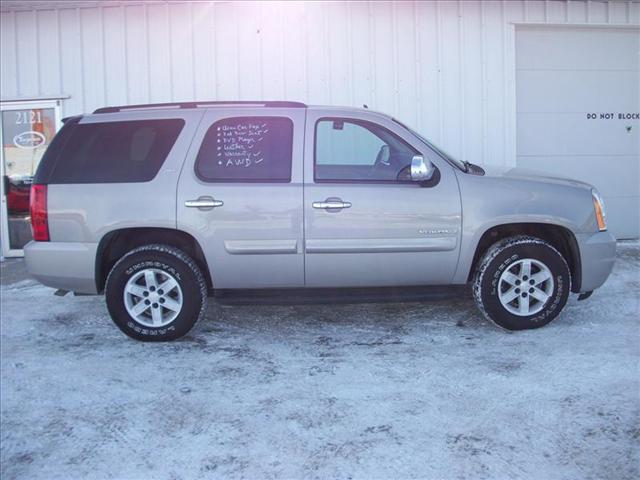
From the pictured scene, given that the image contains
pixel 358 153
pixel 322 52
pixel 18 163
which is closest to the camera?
pixel 358 153

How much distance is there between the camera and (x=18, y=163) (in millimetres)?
9172

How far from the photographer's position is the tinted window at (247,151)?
195 inches

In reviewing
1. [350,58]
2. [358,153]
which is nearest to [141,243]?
[358,153]

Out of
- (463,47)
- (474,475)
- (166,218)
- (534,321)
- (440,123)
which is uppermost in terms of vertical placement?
(463,47)

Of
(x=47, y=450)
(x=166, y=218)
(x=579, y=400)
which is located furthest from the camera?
(x=166, y=218)

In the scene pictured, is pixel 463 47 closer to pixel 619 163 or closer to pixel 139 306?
pixel 619 163

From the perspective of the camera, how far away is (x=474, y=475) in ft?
9.91

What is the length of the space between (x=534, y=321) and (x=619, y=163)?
5.16 meters

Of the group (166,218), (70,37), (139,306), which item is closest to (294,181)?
(166,218)

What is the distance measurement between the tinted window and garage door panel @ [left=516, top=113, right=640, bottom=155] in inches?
200

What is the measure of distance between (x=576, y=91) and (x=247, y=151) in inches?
235

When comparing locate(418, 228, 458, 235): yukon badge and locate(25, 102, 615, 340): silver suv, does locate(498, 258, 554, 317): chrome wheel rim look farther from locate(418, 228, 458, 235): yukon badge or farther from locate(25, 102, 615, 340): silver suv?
locate(418, 228, 458, 235): yukon badge

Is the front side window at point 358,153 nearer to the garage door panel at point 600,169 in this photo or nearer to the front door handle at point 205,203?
the front door handle at point 205,203

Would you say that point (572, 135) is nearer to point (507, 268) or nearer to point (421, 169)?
point (507, 268)
